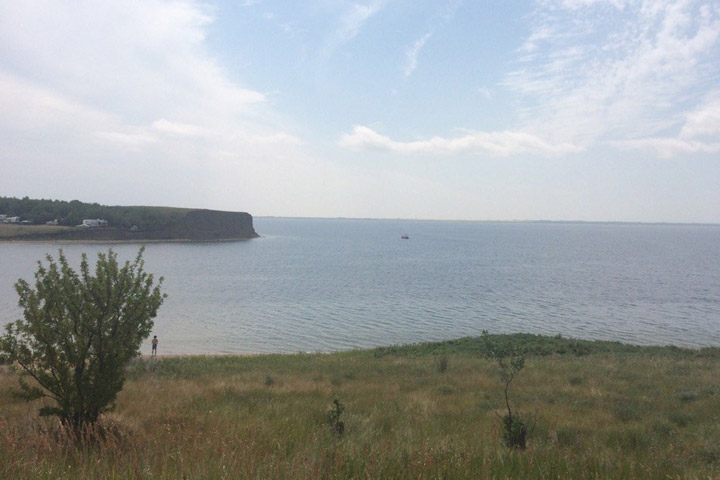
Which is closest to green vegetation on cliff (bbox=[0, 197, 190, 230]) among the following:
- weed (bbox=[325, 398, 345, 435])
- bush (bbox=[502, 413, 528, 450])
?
weed (bbox=[325, 398, 345, 435])

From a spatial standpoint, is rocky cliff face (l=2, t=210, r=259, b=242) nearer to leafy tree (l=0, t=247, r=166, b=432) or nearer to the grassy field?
the grassy field

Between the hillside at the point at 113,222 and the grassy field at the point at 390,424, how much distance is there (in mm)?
135833

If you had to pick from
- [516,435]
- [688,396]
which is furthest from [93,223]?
[516,435]

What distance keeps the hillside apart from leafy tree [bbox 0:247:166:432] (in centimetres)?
14613

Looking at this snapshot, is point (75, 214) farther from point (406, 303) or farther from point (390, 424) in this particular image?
point (390, 424)

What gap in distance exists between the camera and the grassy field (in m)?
4.52

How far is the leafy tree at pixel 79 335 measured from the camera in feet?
22.8

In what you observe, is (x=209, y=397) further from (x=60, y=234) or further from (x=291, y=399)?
(x=60, y=234)

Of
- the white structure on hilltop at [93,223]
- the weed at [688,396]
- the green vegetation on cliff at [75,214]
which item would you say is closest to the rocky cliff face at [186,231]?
the green vegetation on cliff at [75,214]

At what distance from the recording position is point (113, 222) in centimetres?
14725

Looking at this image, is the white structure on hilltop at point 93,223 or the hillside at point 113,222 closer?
the hillside at point 113,222

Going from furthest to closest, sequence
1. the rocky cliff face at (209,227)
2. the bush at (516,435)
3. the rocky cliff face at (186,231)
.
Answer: the rocky cliff face at (209,227)
the rocky cliff face at (186,231)
the bush at (516,435)

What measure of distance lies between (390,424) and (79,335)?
19.8ft

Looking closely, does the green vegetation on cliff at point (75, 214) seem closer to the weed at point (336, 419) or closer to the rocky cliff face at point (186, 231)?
the rocky cliff face at point (186, 231)
